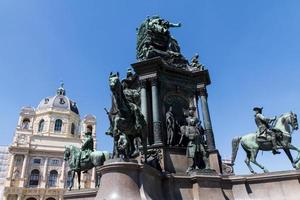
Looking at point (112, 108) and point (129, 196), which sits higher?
point (112, 108)

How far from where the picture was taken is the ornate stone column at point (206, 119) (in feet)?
42.9

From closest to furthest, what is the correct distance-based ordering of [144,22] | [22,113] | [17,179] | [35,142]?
[144,22], [17,179], [35,142], [22,113]

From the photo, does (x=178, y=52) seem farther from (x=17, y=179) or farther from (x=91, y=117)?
(x=91, y=117)

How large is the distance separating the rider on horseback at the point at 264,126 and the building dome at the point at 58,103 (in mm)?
77016

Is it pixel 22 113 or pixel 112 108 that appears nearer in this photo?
pixel 112 108

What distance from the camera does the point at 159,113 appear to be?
12.8m

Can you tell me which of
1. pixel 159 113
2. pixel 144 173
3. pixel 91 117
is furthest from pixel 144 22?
pixel 91 117

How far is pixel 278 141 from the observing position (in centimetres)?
1209

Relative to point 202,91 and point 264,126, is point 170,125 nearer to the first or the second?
point 202,91

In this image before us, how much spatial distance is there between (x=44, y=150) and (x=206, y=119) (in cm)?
6430

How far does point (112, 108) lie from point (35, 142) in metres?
68.6

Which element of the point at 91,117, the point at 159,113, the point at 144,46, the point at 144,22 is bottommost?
the point at 159,113

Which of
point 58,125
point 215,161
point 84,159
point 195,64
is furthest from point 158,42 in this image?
point 58,125

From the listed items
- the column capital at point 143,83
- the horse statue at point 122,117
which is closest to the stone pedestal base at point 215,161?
the horse statue at point 122,117
